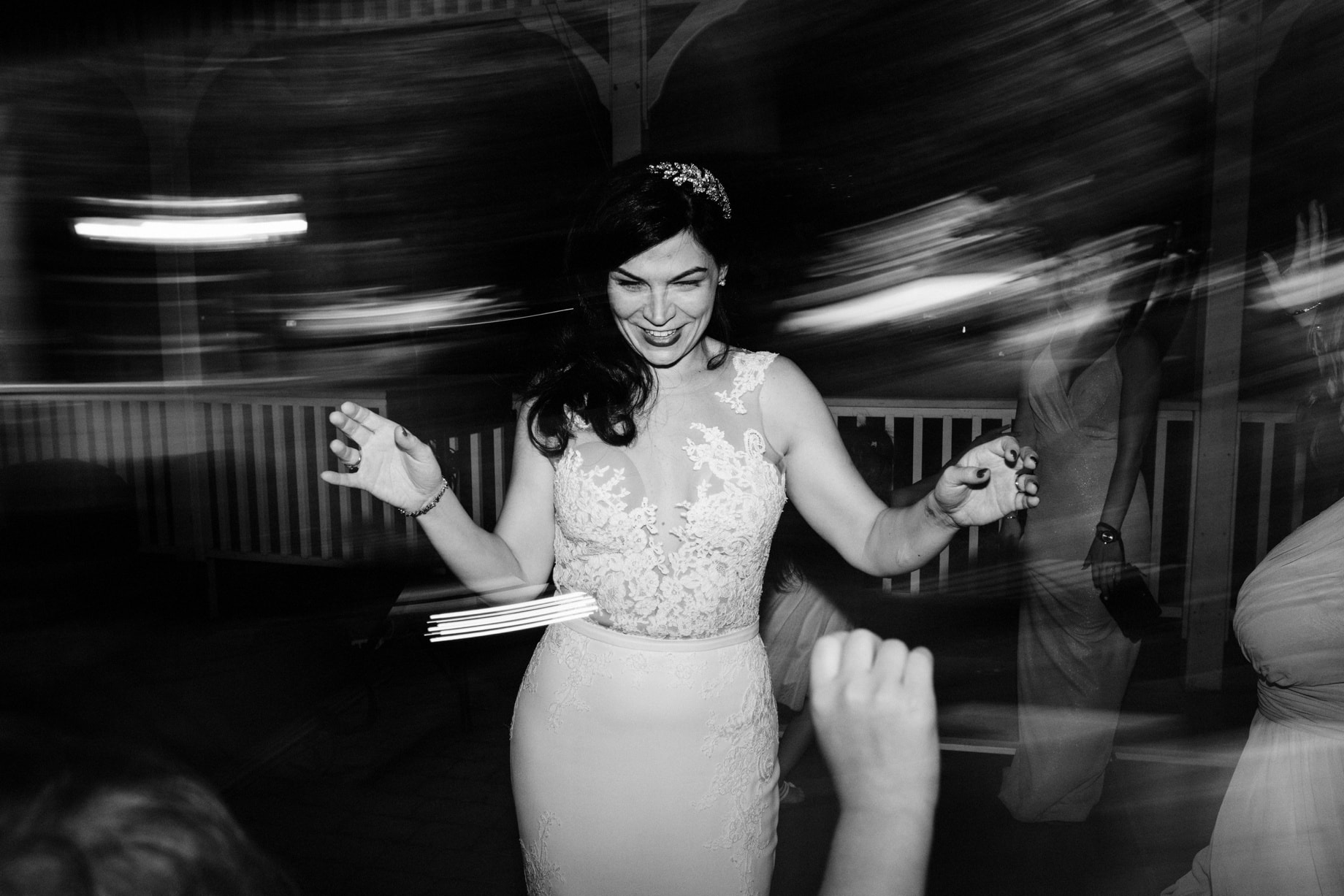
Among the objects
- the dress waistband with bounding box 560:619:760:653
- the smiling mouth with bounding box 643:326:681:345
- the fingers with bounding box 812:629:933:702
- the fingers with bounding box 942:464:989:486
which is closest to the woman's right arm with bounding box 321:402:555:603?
the dress waistband with bounding box 560:619:760:653

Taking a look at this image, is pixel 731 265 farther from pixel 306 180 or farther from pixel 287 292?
pixel 287 292

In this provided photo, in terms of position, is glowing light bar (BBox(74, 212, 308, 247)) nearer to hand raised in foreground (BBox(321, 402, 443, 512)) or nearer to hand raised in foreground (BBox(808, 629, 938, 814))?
hand raised in foreground (BBox(321, 402, 443, 512))

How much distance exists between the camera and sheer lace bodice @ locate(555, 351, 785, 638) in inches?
61.7

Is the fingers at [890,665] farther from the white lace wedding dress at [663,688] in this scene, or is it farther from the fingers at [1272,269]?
the fingers at [1272,269]

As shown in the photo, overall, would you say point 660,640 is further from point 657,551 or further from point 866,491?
point 866,491

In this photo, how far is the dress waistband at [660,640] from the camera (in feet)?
5.17

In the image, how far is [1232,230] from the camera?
135 inches

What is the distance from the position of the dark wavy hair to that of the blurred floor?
3.15 ft

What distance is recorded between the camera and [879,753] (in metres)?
0.56

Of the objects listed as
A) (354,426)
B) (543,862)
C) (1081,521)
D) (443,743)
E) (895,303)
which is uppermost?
(895,303)

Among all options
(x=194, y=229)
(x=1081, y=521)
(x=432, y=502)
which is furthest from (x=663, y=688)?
(x=194, y=229)

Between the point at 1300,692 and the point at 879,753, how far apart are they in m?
1.24

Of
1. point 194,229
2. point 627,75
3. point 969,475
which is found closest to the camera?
point 969,475

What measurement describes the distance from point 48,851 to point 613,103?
3.57 meters
